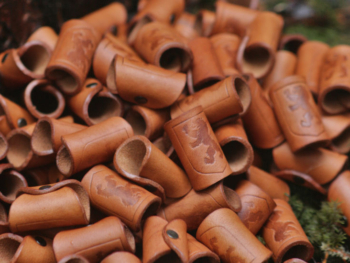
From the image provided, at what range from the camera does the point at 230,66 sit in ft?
8.34

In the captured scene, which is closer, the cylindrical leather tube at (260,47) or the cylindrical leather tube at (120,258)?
the cylindrical leather tube at (120,258)

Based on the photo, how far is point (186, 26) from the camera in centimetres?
308

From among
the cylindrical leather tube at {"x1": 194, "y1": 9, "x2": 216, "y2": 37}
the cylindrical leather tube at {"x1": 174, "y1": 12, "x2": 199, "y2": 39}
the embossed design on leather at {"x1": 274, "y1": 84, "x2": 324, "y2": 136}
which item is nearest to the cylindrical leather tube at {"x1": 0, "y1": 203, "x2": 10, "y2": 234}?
the embossed design on leather at {"x1": 274, "y1": 84, "x2": 324, "y2": 136}

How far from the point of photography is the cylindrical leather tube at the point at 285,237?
1872 millimetres

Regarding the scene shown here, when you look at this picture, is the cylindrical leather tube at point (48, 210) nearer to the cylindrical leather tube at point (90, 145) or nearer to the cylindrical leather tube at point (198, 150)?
the cylindrical leather tube at point (90, 145)

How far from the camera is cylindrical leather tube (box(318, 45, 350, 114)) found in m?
2.36

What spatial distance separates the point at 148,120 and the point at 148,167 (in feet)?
1.26

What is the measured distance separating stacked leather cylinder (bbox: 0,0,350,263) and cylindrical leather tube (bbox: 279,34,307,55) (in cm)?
18

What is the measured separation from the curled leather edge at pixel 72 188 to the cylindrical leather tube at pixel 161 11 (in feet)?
4.84

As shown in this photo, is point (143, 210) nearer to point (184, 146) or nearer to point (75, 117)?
point (184, 146)

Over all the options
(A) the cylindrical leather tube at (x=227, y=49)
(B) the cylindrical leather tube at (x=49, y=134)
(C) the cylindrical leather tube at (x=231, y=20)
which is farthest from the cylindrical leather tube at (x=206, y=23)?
(B) the cylindrical leather tube at (x=49, y=134)

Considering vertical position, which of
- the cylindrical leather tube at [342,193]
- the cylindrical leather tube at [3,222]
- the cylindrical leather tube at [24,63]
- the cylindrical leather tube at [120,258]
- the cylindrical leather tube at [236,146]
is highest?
the cylindrical leather tube at [24,63]

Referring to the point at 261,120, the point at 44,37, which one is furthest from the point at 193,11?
the point at 261,120

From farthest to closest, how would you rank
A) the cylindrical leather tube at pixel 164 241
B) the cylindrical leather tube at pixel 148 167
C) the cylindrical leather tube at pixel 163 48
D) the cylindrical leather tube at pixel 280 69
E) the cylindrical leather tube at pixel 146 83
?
the cylindrical leather tube at pixel 280 69
the cylindrical leather tube at pixel 163 48
the cylindrical leather tube at pixel 146 83
the cylindrical leather tube at pixel 148 167
the cylindrical leather tube at pixel 164 241
